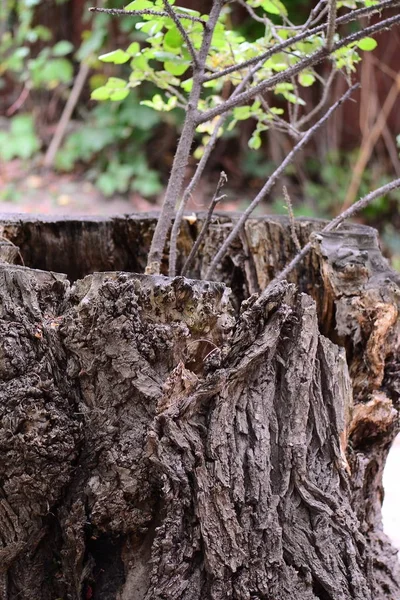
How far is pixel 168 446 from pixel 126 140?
17.8ft

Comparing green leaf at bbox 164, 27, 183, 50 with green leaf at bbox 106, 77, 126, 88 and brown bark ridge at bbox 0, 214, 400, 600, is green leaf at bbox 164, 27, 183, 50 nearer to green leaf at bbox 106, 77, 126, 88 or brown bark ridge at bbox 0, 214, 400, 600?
green leaf at bbox 106, 77, 126, 88

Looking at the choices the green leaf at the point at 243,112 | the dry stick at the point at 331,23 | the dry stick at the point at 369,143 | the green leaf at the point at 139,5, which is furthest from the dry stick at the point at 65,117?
the dry stick at the point at 331,23

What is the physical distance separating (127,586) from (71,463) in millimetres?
278

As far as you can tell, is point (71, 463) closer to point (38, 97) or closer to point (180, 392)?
point (180, 392)

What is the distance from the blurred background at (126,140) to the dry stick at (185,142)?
414cm

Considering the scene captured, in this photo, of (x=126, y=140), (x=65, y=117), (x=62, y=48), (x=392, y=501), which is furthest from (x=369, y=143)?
(x=392, y=501)

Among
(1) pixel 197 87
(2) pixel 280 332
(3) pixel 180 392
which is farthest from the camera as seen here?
(1) pixel 197 87

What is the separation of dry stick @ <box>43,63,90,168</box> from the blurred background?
0.01m

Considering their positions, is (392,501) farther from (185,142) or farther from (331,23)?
(331,23)

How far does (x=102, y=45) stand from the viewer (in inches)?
250

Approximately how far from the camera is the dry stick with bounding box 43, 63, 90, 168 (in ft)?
22.1

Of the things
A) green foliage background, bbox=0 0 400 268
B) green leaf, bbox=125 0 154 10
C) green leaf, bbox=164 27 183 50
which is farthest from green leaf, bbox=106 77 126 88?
green foliage background, bbox=0 0 400 268

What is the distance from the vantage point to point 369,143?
6.36 m

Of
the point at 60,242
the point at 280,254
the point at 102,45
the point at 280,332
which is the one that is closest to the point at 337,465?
the point at 280,332
